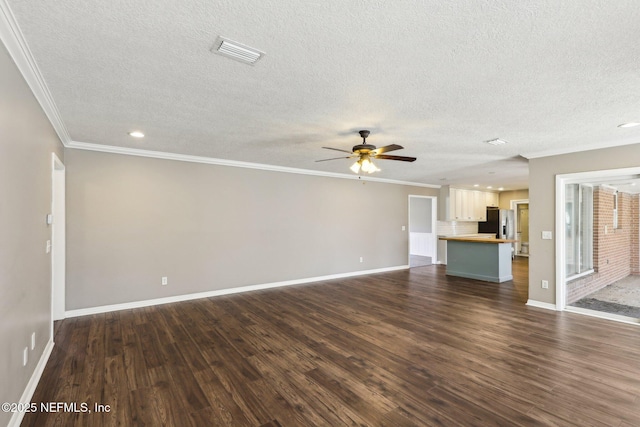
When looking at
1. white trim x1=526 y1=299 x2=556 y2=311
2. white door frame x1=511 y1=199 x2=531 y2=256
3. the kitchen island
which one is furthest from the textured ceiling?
white door frame x1=511 y1=199 x2=531 y2=256

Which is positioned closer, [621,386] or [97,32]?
[97,32]

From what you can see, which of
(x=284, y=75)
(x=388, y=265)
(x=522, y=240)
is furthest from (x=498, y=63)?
(x=522, y=240)

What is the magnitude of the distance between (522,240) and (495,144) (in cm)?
827

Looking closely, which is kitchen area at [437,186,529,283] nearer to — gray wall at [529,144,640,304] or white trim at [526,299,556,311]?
gray wall at [529,144,640,304]

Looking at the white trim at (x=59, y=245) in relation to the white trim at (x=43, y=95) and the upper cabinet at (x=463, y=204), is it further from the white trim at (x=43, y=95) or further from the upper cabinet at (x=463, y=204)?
the upper cabinet at (x=463, y=204)

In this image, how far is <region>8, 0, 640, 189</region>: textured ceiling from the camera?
5.03 ft

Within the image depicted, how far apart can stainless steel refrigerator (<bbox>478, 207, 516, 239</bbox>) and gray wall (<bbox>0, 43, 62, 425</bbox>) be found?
10.8 metres

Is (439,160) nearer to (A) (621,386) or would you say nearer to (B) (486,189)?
(A) (621,386)

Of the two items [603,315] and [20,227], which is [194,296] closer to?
[20,227]

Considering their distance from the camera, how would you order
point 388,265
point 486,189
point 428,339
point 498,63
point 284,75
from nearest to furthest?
point 498,63, point 284,75, point 428,339, point 388,265, point 486,189

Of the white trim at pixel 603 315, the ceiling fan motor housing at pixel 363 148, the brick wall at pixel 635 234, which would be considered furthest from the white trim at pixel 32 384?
the brick wall at pixel 635 234

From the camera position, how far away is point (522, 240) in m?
10.5

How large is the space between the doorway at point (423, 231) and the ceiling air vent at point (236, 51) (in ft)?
25.6

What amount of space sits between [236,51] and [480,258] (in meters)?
6.73
